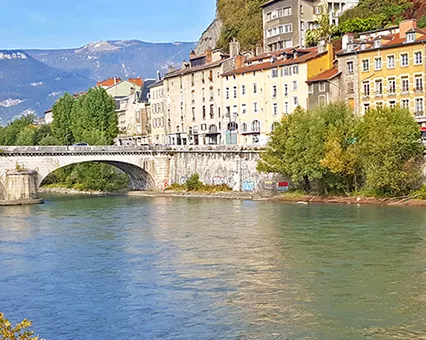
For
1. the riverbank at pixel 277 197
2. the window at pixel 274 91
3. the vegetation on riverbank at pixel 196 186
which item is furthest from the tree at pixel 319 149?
the window at pixel 274 91

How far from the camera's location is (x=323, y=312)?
19953 millimetres

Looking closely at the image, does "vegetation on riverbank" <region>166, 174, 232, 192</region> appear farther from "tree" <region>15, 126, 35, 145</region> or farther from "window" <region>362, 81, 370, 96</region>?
"tree" <region>15, 126, 35, 145</region>

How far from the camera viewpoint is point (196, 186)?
5806cm

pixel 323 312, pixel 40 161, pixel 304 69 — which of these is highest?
pixel 304 69

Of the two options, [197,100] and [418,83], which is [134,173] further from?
[418,83]

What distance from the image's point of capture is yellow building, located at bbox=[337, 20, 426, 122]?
161ft

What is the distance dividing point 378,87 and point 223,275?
→ 29.3 metres

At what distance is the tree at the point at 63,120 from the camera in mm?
84062

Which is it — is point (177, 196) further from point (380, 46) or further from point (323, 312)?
point (323, 312)

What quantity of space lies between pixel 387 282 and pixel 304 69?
35.2m

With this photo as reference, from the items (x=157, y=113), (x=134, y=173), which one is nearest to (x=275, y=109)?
(x=134, y=173)

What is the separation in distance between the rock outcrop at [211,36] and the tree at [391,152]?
137ft

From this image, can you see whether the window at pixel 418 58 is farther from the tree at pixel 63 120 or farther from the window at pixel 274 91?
the tree at pixel 63 120

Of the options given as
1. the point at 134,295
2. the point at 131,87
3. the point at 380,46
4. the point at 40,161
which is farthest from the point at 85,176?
the point at 134,295
